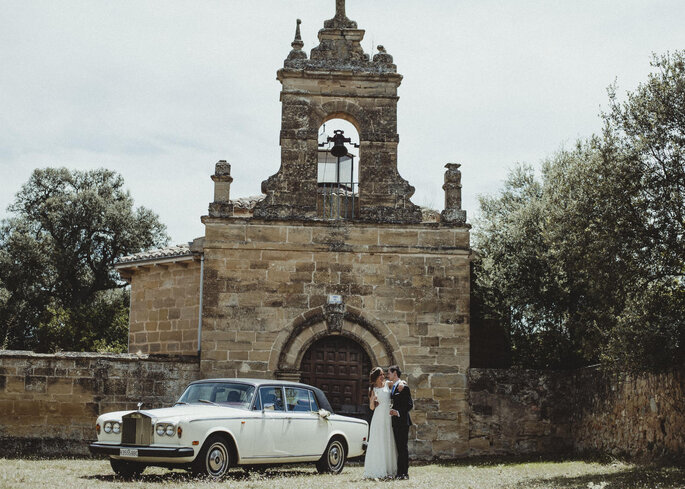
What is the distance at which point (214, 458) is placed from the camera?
11.7 metres

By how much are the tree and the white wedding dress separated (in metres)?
27.4

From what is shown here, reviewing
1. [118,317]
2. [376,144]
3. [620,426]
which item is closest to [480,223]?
[376,144]

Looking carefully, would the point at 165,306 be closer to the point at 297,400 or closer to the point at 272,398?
the point at 297,400

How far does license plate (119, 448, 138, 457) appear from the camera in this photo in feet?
37.0

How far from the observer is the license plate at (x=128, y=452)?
11289 mm

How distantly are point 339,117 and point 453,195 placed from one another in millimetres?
3264

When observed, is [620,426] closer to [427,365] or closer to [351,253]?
[427,365]

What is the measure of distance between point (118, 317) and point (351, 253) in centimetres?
2309

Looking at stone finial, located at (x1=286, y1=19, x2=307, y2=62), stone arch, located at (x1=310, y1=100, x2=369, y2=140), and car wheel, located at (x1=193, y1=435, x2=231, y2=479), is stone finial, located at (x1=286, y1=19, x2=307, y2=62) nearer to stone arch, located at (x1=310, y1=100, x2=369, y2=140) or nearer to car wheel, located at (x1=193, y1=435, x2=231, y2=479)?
stone arch, located at (x1=310, y1=100, x2=369, y2=140)

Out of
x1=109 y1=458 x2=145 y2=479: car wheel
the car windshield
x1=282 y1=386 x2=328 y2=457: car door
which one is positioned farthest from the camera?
x1=282 y1=386 x2=328 y2=457: car door

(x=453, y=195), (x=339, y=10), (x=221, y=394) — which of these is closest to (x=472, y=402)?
(x=453, y=195)

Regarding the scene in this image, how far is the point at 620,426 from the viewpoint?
616 inches

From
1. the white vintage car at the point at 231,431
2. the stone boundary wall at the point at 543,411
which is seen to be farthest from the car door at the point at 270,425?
the stone boundary wall at the point at 543,411

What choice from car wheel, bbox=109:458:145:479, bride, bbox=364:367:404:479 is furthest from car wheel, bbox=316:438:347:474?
car wheel, bbox=109:458:145:479
